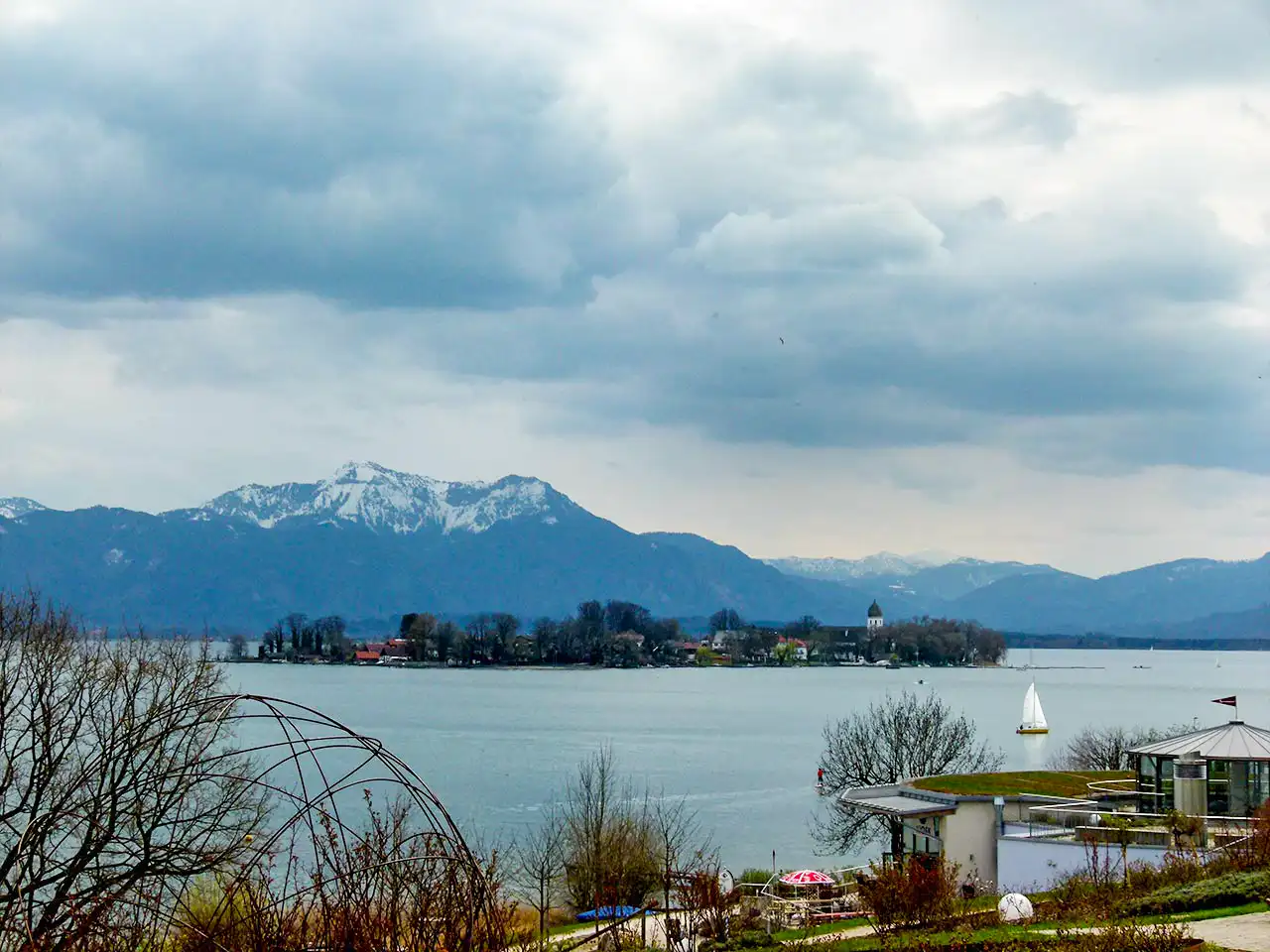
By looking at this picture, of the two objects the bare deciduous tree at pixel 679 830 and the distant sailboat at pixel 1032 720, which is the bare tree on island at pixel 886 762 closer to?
the bare deciduous tree at pixel 679 830

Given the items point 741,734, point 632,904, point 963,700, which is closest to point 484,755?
point 741,734

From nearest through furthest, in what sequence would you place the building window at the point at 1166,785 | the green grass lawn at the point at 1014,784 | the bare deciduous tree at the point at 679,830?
the building window at the point at 1166,785
the green grass lawn at the point at 1014,784
the bare deciduous tree at the point at 679,830

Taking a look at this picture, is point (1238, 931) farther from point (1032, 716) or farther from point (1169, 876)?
point (1032, 716)

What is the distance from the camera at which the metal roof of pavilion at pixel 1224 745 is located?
24.7 m

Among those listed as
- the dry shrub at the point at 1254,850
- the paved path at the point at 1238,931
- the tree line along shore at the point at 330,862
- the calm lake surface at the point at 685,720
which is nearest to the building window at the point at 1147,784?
the tree line along shore at the point at 330,862

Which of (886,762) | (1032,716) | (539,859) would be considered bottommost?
(539,859)

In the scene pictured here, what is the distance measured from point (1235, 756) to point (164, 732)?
21627 millimetres

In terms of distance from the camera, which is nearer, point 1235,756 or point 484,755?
point 1235,756

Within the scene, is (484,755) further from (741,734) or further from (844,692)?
(844,692)

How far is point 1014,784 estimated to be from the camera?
2884 cm

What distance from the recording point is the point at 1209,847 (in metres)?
21.6

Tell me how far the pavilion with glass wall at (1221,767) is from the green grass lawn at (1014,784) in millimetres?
2469

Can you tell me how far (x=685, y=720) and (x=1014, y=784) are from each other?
7416 cm

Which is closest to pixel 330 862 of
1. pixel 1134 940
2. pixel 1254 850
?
pixel 1134 940
